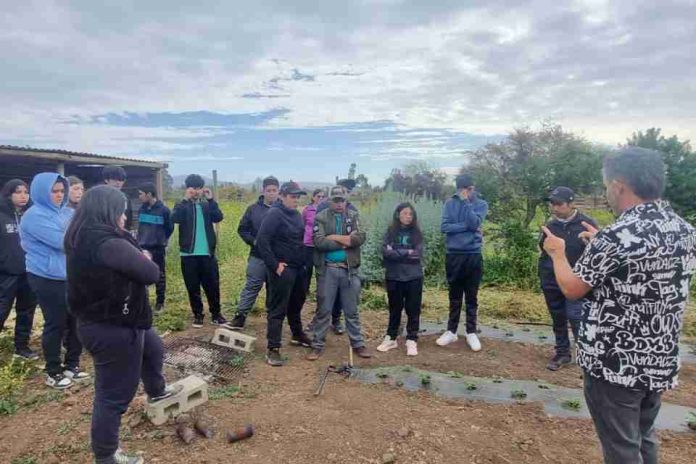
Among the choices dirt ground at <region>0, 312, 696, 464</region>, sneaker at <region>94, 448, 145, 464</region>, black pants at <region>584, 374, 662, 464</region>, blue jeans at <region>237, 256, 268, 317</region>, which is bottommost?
dirt ground at <region>0, 312, 696, 464</region>

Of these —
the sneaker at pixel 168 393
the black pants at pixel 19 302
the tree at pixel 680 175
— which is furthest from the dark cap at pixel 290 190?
the tree at pixel 680 175

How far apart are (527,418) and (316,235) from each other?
2.44m

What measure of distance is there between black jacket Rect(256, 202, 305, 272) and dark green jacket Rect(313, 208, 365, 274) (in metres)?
0.20

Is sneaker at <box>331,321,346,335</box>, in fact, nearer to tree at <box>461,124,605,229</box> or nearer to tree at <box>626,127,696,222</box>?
tree at <box>461,124,605,229</box>

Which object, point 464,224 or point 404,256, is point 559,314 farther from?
point 404,256

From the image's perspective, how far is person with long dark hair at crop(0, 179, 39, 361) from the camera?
4121 millimetres

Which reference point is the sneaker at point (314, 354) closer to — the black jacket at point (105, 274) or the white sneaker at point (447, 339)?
the white sneaker at point (447, 339)

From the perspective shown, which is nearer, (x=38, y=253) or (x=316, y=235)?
(x=38, y=253)

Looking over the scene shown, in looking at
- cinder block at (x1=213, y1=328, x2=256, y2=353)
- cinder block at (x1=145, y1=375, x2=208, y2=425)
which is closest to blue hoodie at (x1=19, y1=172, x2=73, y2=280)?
cinder block at (x1=145, y1=375, x2=208, y2=425)

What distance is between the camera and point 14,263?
4148 mm

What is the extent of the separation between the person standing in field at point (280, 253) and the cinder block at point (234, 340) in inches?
10.6

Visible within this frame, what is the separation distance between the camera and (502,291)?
7.86 meters

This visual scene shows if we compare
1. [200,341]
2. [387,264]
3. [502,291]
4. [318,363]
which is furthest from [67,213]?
[502,291]

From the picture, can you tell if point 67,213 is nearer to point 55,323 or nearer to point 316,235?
point 55,323
